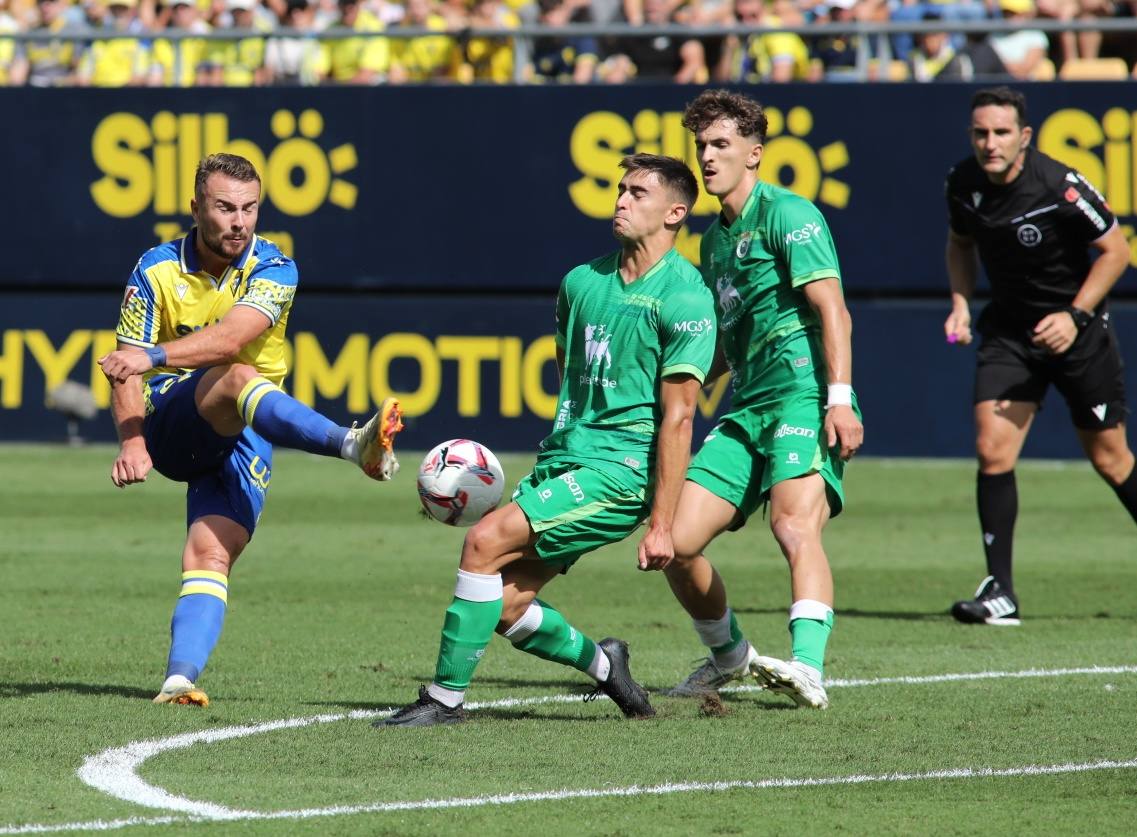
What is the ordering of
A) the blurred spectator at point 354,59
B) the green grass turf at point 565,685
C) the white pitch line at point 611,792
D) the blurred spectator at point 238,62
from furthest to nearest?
the blurred spectator at point 238,62
the blurred spectator at point 354,59
the green grass turf at point 565,685
the white pitch line at point 611,792

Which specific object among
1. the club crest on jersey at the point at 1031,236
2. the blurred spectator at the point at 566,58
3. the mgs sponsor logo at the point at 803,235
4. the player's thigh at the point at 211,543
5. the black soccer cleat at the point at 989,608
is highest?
the blurred spectator at the point at 566,58

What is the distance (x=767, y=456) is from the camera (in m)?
6.81

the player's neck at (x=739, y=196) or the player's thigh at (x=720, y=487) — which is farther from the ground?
the player's neck at (x=739, y=196)

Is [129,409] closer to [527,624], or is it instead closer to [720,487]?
[527,624]

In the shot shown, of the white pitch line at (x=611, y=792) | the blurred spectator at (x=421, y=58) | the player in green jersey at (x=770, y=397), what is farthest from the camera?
the blurred spectator at (x=421, y=58)

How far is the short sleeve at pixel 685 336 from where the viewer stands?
20.3 ft

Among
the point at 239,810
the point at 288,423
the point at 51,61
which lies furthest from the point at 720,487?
the point at 51,61

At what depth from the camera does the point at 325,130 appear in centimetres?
1728

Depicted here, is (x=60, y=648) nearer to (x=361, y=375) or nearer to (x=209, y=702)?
(x=209, y=702)

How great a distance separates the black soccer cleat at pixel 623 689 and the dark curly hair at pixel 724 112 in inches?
73.5

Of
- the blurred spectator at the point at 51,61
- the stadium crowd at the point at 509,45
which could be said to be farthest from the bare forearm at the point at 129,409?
the blurred spectator at the point at 51,61

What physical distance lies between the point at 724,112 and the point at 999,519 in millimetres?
3380

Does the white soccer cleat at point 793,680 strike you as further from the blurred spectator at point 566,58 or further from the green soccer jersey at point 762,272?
the blurred spectator at point 566,58

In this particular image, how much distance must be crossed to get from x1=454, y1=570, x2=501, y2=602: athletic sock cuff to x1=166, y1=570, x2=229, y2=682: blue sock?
121cm
